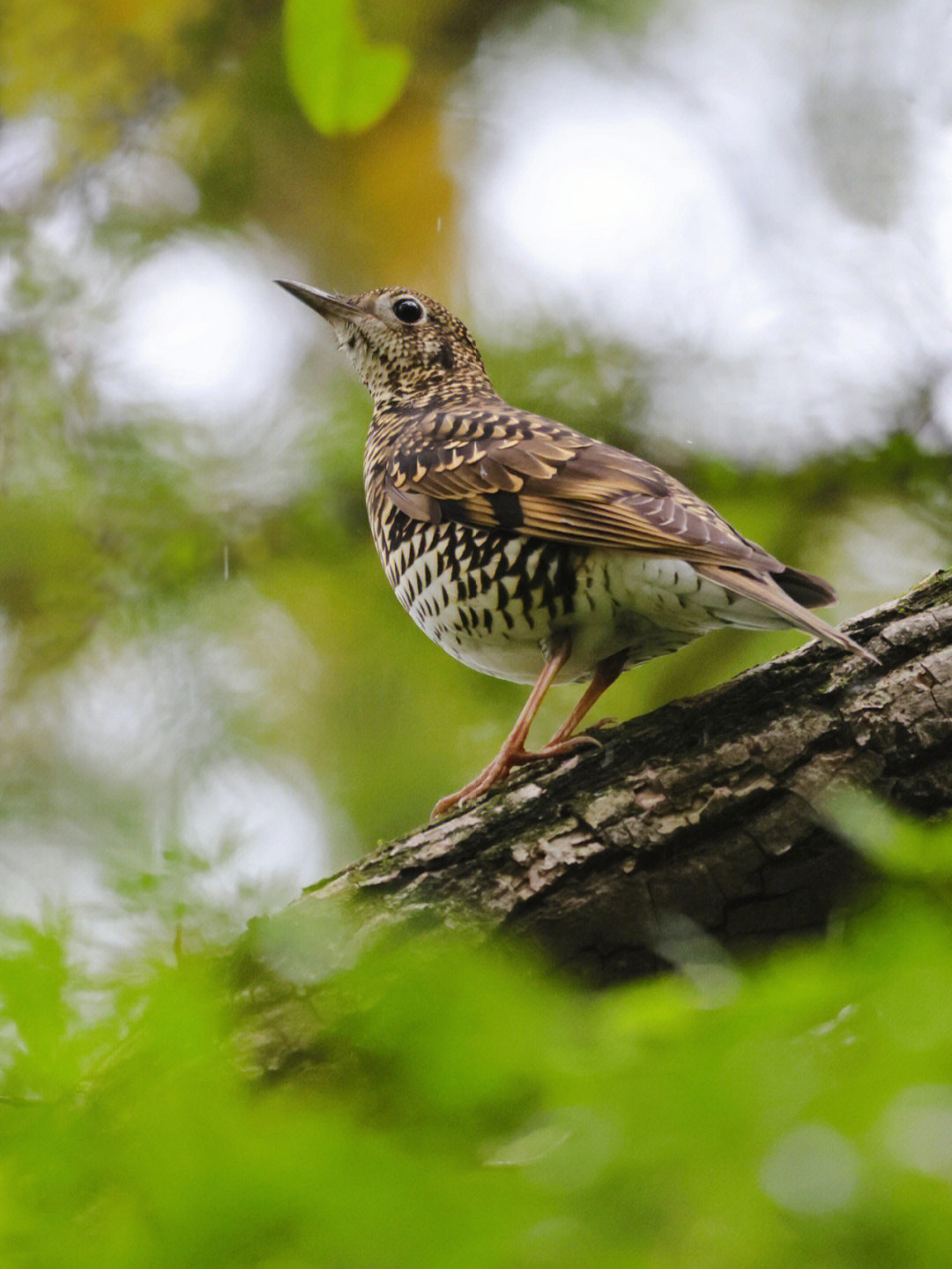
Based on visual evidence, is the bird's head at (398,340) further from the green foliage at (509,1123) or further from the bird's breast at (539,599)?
the green foliage at (509,1123)

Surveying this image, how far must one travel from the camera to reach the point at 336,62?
1.42m

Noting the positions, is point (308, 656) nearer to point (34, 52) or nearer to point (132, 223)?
point (132, 223)

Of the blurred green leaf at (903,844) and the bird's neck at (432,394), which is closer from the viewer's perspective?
the blurred green leaf at (903,844)

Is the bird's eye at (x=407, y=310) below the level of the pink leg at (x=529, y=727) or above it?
above

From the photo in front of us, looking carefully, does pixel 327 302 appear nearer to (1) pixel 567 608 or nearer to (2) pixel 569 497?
(2) pixel 569 497

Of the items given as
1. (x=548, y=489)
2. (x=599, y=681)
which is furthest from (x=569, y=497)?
(x=599, y=681)

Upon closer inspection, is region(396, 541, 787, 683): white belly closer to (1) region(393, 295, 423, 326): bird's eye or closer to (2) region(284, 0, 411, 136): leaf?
(1) region(393, 295, 423, 326): bird's eye

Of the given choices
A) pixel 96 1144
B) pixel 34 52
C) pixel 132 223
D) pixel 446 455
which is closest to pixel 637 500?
pixel 446 455

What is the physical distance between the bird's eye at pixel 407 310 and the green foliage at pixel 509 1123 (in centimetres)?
370

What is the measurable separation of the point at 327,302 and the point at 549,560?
1.74m

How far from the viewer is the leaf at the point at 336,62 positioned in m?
1.41

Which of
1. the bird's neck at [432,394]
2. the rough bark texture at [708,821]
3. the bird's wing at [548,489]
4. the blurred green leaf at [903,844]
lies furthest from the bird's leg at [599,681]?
the blurred green leaf at [903,844]

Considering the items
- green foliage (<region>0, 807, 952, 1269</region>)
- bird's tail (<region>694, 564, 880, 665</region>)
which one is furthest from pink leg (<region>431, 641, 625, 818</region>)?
green foliage (<region>0, 807, 952, 1269</region>)

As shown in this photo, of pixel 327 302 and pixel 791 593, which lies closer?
pixel 791 593
